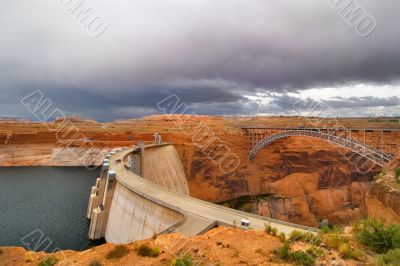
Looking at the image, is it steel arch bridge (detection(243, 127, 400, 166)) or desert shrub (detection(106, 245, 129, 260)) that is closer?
desert shrub (detection(106, 245, 129, 260))

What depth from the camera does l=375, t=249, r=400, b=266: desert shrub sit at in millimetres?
9068

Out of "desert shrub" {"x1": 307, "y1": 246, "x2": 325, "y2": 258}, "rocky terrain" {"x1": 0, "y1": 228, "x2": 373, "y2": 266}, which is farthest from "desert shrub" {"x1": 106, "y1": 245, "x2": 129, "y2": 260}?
"desert shrub" {"x1": 307, "y1": 246, "x2": 325, "y2": 258}

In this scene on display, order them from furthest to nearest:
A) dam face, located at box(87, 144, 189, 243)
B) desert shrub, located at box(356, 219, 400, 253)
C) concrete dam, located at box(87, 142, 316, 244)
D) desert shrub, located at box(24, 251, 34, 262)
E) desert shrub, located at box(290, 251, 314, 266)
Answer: dam face, located at box(87, 144, 189, 243), concrete dam, located at box(87, 142, 316, 244), desert shrub, located at box(24, 251, 34, 262), desert shrub, located at box(356, 219, 400, 253), desert shrub, located at box(290, 251, 314, 266)

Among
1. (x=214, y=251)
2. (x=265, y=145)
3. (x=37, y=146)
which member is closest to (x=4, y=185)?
(x=37, y=146)

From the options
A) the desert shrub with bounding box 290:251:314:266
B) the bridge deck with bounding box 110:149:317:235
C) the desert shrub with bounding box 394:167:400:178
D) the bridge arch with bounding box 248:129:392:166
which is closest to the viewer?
the desert shrub with bounding box 290:251:314:266

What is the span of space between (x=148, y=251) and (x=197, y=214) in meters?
7.42

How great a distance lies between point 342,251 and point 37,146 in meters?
84.1


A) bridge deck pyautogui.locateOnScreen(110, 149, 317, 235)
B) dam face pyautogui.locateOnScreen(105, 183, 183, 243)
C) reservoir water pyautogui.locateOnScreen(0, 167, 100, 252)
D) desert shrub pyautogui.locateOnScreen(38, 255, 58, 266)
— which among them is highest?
desert shrub pyautogui.locateOnScreen(38, 255, 58, 266)

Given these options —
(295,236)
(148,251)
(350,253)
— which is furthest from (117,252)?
(350,253)

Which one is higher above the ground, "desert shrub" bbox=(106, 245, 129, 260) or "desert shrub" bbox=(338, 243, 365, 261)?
"desert shrub" bbox=(338, 243, 365, 261)

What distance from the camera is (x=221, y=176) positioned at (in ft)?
178

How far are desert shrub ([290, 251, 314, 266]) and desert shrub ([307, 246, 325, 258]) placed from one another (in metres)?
0.38

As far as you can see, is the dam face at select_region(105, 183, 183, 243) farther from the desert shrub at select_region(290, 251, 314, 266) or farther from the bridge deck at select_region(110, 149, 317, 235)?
the desert shrub at select_region(290, 251, 314, 266)

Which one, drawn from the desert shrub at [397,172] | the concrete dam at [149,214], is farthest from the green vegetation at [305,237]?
the desert shrub at [397,172]
